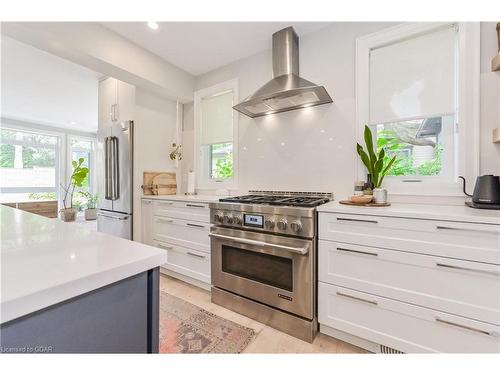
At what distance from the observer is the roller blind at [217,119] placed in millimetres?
2852

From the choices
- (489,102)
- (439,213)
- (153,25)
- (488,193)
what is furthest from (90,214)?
(489,102)

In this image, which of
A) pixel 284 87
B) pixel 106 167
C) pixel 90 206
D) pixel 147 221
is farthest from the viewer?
pixel 90 206

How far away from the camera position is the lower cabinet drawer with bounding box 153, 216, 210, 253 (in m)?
2.17

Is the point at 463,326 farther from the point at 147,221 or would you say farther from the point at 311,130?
the point at 147,221

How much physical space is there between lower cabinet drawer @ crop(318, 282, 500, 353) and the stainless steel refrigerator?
2.45m

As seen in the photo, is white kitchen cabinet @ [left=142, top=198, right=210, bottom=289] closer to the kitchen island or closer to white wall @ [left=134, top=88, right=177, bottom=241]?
white wall @ [left=134, top=88, right=177, bottom=241]

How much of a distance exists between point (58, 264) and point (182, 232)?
6.13 ft

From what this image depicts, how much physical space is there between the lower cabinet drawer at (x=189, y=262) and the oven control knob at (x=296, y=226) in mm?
988

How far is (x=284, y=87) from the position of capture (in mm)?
1906

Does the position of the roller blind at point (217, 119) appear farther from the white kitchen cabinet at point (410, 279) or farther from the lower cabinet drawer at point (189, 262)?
the white kitchen cabinet at point (410, 279)

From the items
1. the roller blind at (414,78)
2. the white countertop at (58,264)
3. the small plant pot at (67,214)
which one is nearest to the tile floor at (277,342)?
the white countertop at (58,264)

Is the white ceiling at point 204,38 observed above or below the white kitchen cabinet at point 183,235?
above
